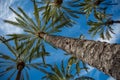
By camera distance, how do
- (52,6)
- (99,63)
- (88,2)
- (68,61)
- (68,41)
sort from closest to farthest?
(99,63)
(68,41)
(52,6)
(68,61)
(88,2)

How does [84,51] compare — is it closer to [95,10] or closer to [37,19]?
[37,19]

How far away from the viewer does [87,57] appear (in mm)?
5961

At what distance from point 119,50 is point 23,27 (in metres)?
10.3

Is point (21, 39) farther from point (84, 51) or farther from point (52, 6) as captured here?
point (84, 51)

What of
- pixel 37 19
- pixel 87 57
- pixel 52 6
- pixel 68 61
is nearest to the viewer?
pixel 87 57

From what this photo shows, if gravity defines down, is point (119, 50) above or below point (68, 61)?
above

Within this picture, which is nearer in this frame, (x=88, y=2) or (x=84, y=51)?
(x=84, y=51)

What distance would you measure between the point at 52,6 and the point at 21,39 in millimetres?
4824

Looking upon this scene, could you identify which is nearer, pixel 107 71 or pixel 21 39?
pixel 107 71

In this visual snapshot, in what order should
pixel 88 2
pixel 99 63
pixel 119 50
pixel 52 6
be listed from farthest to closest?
pixel 88 2
pixel 52 6
pixel 99 63
pixel 119 50

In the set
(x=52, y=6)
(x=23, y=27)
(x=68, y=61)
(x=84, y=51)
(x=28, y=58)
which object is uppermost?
(x=52, y=6)

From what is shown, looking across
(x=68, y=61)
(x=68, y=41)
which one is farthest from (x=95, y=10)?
(x=68, y=41)

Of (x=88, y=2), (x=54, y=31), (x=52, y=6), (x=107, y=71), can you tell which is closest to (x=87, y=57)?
(x=107, y=71)

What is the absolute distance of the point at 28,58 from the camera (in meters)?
14.4
